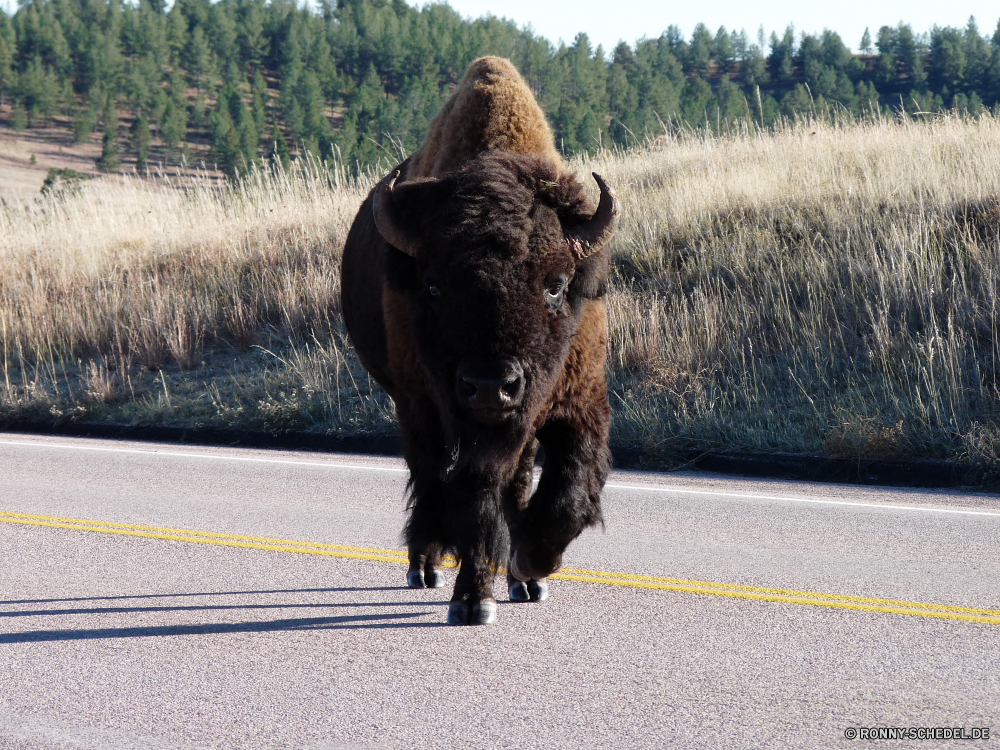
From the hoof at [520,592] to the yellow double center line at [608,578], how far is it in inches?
17.7

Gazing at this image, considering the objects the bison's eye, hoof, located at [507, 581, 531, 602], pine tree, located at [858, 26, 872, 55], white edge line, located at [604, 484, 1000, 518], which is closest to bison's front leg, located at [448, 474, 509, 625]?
hoof, located at [507, 581, 531, 602]

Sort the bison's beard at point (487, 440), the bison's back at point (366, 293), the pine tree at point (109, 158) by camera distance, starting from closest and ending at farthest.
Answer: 1. the bison's beard at point (487, 440)
2. the bison's back at point (366, 293)
3. the pine tree at point (109, 158)

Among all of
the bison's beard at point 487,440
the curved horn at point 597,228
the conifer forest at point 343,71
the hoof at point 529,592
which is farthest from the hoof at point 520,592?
the conifer forest at point 343,71

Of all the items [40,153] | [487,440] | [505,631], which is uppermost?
[40,153]

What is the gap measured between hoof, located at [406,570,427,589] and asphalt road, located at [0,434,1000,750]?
0.16m

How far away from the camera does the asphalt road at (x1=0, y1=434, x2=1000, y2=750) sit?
3.53 m

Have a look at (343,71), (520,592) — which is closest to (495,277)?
(520,592)

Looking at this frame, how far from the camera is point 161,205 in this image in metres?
20.0

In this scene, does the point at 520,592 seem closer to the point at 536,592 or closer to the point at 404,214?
the point at 536,592

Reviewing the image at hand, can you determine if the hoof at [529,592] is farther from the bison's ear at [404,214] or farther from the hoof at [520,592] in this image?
the bison's ear at [404,214]

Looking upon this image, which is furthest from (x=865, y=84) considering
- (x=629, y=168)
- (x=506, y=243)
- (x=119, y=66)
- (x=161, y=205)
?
(x=119, y=66)

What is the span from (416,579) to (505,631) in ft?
3.22

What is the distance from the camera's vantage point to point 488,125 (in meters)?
5.42

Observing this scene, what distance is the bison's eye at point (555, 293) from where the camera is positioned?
4449 millimetres
